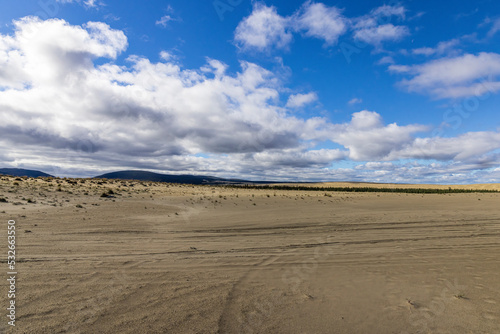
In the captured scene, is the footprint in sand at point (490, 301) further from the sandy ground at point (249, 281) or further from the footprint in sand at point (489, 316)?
the footprint in sand at point (489, 316)

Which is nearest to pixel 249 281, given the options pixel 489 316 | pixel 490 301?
pixel 489 316

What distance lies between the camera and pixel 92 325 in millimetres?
3906

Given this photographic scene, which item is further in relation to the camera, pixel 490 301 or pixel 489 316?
pixel 490 301

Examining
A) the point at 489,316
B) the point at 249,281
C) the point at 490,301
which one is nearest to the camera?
the point at 489,316

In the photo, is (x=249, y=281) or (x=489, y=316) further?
(x=249, y=281)

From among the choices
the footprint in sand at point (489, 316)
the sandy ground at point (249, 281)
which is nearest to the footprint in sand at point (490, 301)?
the sandy ground at point (249, 281)

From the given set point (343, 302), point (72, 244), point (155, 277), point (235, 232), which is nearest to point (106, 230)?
point (72, 244)

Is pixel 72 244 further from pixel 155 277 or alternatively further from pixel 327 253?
pixel 327 253

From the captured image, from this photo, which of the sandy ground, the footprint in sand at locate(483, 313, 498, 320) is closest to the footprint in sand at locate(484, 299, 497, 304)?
the sandy ground

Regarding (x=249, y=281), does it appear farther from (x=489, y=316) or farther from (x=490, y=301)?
(x=490, y=301)

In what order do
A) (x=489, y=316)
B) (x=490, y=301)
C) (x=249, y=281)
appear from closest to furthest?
(x=489, y=316), (x=490, y=301), (x=249, y=281)

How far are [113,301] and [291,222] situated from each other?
10.4 meters

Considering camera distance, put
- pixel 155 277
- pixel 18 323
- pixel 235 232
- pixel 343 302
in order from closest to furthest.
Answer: pixel 18 323 < pixel 343 302 < pixel 155 277 < pixel 235 232

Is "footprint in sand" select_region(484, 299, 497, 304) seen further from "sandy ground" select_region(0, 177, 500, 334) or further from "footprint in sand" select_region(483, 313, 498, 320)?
"footprint in sand" select_region(483, 313, 498, 320)
